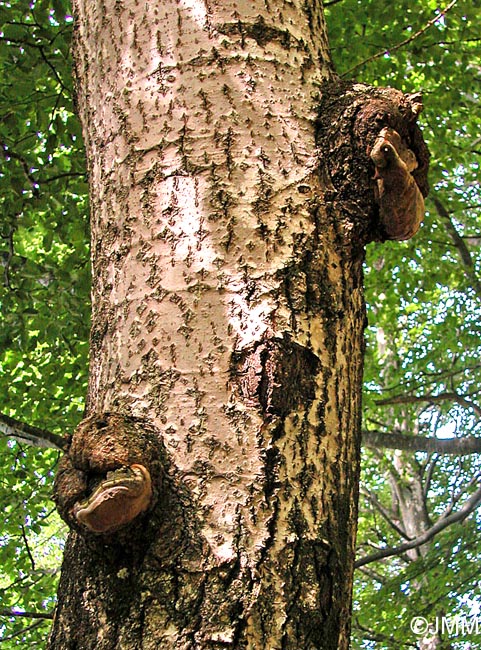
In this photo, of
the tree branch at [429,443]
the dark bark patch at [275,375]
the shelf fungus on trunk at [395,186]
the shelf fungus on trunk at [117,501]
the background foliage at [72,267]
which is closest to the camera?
the shelf fungus on trunk at [117,501]

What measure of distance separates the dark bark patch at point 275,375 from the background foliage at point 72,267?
63.9 inches

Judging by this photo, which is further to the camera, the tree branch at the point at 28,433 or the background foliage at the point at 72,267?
the background foliage at the point at 72,267

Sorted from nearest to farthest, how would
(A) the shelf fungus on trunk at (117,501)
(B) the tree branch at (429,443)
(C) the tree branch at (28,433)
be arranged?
(A) the shelf fungus on trunk at (117,501)
(C) the tree branch at (28,433)
(B) the tree branch at (429,443)

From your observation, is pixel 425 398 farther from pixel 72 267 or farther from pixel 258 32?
pixel 258 32

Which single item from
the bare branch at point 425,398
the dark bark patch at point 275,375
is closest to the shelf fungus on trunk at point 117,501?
the dark bark patch at point 275,375

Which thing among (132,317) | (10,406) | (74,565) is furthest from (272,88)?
(10,406)

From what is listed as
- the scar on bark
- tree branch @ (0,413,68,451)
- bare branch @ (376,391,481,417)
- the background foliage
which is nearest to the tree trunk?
the scar on bark

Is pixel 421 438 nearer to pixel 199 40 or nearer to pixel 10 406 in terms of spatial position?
pixel 10 406

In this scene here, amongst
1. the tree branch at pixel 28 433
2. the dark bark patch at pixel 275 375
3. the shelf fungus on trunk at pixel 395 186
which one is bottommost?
the dark bark patch at pixel 275 375

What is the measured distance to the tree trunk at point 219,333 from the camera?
40.0 inches

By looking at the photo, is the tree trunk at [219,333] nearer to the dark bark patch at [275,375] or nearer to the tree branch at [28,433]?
the dark bark patch at [275,375]

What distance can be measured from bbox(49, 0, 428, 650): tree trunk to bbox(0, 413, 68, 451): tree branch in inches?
97.3

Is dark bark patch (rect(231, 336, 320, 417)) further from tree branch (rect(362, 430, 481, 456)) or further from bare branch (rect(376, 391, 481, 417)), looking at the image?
bare branch (rect(376, 391, 481, 417))

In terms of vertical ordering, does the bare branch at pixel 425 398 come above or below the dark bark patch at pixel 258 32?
above
